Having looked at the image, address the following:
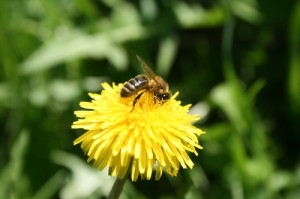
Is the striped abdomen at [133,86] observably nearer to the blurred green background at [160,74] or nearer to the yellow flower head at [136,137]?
the yellow flower head at [136,137]

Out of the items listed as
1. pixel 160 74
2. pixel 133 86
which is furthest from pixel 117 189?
pixel 160 74

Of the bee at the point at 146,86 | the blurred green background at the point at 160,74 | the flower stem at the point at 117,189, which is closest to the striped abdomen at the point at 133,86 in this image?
the bee at the point at 146,86

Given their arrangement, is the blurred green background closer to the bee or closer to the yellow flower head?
the bee

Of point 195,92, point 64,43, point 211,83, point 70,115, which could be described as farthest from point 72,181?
point 211,83

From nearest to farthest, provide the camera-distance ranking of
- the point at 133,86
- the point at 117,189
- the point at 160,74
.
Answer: the point at 117,189 < the point at 133,86 < the point at 160,74

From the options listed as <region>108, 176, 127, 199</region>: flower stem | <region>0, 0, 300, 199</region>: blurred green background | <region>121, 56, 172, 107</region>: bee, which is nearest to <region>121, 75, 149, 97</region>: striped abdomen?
<region>121, 56, 172, 107</region>: bee

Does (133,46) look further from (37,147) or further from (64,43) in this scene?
(37,147)

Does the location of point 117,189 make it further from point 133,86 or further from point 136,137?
point 133,86
